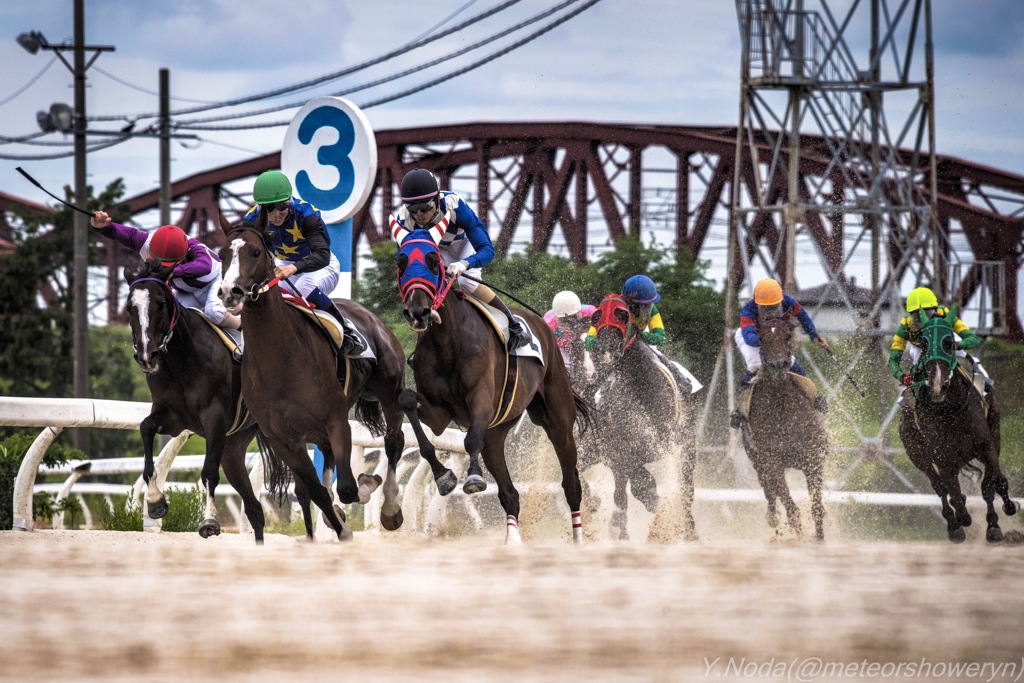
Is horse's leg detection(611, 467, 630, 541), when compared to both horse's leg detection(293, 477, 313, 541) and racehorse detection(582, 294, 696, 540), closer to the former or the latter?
racehorse detection(582, 294, 696, 540)

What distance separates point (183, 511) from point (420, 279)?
15.7 ft

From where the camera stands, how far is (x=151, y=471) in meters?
8.05

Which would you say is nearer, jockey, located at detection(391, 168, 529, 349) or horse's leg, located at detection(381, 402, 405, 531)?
jockey, located at detection(391, 168, 529, 349)

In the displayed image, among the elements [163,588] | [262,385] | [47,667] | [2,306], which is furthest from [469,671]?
[2,306]

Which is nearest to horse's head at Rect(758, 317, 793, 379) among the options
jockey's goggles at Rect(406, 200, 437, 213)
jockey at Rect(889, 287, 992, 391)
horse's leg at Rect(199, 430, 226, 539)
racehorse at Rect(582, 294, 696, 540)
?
racehorse at Rect(582, 294, 696, 540)

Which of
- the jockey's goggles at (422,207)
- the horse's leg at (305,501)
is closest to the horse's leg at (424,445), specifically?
the horse's leg at (305,501)

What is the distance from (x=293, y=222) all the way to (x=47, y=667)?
15.3ft

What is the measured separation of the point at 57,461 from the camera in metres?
10.5

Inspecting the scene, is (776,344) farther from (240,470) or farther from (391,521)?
(240,470)

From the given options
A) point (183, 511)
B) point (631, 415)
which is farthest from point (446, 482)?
point (183, 511)

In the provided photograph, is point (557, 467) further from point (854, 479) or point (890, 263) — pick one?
point (890, 263)

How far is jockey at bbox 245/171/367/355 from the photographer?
7684mm

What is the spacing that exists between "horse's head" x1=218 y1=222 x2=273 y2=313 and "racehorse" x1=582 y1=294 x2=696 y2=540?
402 cm

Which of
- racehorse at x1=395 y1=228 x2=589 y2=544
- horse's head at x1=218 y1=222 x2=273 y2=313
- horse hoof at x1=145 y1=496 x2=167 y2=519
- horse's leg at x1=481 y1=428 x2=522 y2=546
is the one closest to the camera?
horse's head at x1=218 y1=222 x2=273 y2=313
